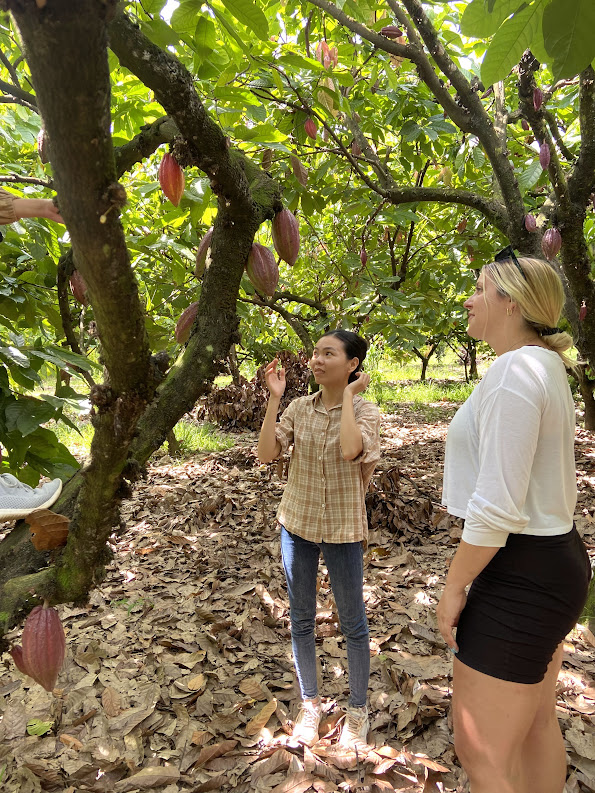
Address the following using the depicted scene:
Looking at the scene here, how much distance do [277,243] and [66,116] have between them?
93 centimetres

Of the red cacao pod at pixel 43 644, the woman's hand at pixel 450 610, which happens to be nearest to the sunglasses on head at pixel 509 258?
the woman's hand at pixel 450 610

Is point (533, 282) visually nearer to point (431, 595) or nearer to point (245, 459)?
point (431, 595)

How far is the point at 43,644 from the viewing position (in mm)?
1064

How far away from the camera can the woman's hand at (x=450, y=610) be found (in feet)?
4.04

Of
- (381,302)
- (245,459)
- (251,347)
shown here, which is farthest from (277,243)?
(251,347)

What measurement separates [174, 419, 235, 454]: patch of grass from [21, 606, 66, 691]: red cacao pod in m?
4.87

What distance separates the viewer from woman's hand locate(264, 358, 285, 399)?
1.90 metres

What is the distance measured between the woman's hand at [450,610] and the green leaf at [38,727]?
1.63 meters

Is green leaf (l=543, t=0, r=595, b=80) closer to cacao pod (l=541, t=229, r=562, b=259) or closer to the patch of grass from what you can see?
Answer: cacao pod (l=541, t=229, r=562, b=259)

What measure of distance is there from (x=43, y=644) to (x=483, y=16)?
1385 mm

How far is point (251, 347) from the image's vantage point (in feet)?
26.4

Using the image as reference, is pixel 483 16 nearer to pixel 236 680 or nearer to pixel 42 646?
pixel 42 646

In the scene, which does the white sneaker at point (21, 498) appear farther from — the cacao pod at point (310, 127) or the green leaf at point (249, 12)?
the cacao pod at point (310, 127)

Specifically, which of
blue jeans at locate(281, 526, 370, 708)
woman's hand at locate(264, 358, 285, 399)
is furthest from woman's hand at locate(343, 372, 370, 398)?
blue jeans at locate(281, 526, 370, 708)
